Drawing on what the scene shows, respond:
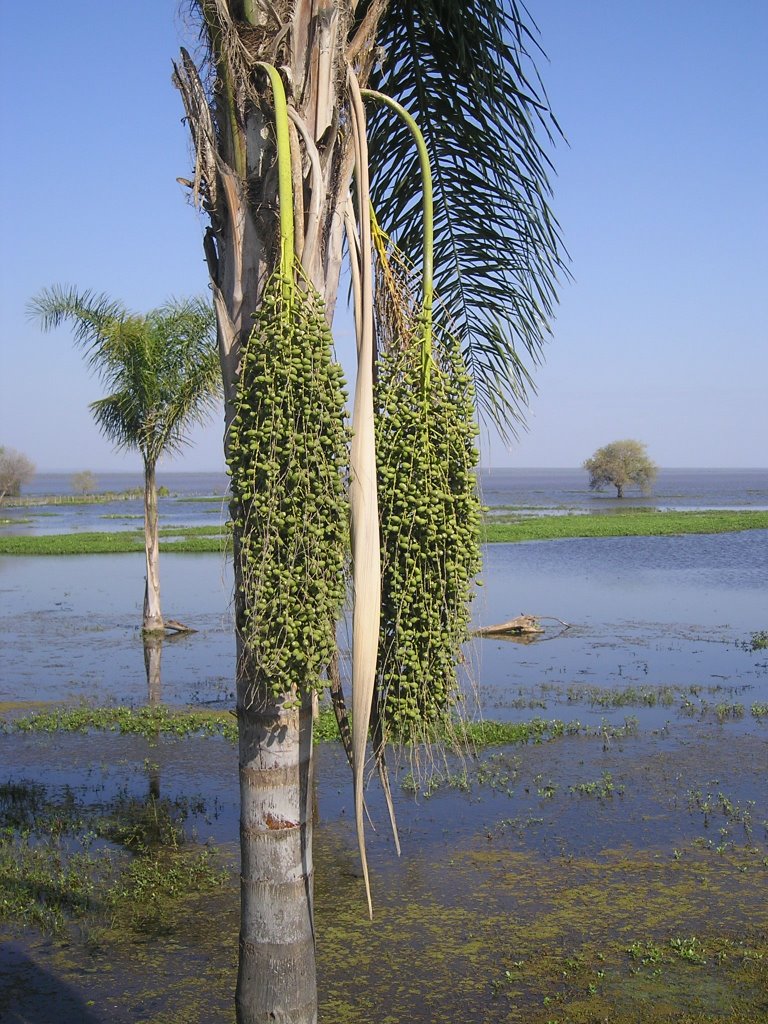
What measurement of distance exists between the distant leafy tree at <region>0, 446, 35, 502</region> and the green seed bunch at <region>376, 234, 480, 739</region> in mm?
104810

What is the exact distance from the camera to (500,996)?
23.0ft

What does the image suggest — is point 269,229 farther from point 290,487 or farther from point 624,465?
point 624,465

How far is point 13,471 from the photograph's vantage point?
4567 inches

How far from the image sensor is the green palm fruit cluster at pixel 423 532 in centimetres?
368

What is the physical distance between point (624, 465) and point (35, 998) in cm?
9722

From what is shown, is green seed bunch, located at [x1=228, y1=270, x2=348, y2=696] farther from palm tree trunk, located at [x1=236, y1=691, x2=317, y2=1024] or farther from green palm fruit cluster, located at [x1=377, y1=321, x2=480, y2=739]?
palm tree trunk, located at [x1=236, y1=691, x2=317, y2=1024]

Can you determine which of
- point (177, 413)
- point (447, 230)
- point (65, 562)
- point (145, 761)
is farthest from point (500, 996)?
point (65, 562)

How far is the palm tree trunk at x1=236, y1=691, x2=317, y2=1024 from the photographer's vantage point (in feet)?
13.1

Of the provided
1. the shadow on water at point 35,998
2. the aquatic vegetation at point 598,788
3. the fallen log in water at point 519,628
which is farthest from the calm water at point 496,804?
the fallen log in water at point 519,628

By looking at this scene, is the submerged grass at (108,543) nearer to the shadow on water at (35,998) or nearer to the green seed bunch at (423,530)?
the shadow on water at (35,998)

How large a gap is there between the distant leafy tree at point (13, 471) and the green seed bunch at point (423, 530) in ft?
344

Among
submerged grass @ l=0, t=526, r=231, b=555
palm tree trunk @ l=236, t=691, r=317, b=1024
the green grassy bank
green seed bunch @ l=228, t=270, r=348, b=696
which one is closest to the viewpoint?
green seed bunch @ l=228, t=270, r=348, b=696

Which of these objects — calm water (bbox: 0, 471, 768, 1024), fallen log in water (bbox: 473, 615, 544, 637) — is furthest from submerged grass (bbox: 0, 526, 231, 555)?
fallen log in water (bbox: 473, 615, 544, 637)

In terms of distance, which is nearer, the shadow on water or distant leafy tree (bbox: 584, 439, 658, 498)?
the shadow on water
